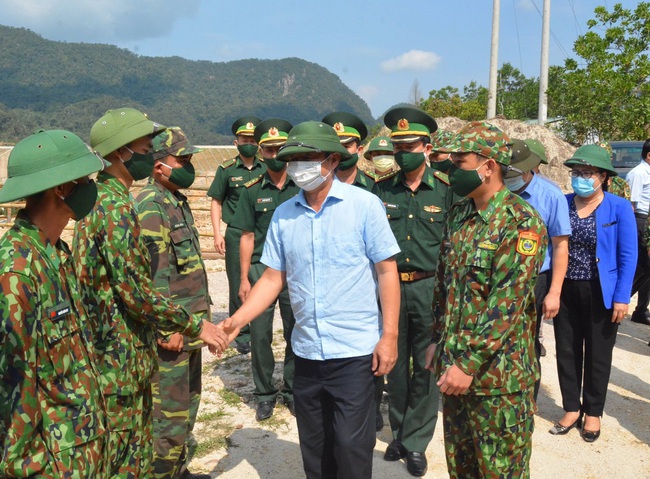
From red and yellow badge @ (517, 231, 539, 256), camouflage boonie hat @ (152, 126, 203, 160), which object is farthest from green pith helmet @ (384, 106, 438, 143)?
red and yellow badge @ (517, 231, 539, 256)

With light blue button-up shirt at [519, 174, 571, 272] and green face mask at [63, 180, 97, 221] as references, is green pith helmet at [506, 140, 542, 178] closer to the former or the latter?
light blue button-up shirt at [519, 174, 571, 272]

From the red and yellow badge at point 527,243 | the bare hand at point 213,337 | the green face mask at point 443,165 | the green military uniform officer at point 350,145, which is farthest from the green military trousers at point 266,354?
the red and yellow badge at point 527,243

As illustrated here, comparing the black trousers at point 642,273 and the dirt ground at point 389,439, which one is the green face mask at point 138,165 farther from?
the black trousers at point 642,273

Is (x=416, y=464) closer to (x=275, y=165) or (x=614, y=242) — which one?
(x=614, y=242)

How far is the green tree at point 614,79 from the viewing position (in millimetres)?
13008

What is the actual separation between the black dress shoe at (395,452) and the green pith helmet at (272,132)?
2420mm

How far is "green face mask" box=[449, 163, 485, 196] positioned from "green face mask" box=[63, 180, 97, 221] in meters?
1.52

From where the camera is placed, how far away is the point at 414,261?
12.7 ft

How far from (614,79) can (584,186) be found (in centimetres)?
1065

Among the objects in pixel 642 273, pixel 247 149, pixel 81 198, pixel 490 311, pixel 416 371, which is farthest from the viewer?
pixel 642 273

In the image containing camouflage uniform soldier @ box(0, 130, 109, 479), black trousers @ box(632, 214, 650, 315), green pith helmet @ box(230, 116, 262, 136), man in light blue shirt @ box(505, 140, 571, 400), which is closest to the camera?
camouflage uniform soldier @ box(0, 130, 109, 479)

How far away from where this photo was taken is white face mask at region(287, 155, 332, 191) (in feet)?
9.21

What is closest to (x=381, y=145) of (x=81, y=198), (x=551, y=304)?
(x=551, y=304)

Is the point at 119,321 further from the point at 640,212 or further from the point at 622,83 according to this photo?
the point at 622,83
